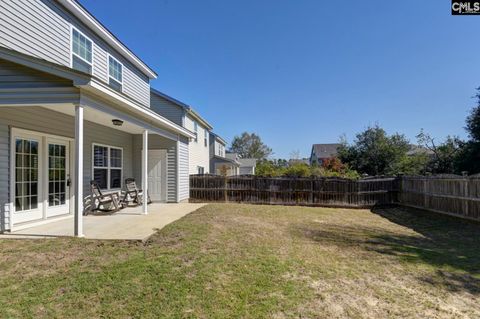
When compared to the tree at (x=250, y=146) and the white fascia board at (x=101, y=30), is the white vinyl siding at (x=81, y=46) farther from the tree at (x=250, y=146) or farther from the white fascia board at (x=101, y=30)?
the tree at (x=250, y=146)

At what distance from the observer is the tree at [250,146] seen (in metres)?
60.2

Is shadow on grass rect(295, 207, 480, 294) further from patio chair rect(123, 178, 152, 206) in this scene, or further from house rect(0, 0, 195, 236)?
patio chair rect(123, 178, 152, 206)

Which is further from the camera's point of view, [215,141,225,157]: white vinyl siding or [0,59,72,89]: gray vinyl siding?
[215,141,225,157]: white vinyl siding

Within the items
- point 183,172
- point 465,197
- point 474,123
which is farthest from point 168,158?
point 474,123

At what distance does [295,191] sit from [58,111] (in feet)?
31.9

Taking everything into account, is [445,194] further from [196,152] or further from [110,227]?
[196,152]

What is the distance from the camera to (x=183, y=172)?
509 inches

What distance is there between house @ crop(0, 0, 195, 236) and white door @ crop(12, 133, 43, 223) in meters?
0.02

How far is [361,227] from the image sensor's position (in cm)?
810

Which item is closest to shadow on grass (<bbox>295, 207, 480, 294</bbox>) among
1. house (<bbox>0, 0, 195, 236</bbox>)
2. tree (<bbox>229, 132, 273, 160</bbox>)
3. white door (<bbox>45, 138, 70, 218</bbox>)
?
house (<bbox>0, 0, 195, 236</bbox>)

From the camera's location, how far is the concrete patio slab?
575 cm

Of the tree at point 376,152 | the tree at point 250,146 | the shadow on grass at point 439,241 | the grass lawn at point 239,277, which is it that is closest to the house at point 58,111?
the grass lawn at point 239,277

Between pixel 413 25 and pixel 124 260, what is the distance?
38.1 feet

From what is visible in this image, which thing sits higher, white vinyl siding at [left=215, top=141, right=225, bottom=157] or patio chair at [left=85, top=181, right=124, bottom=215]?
white vinyl siding at [left=215, top=141, right=225, bottom=157]
